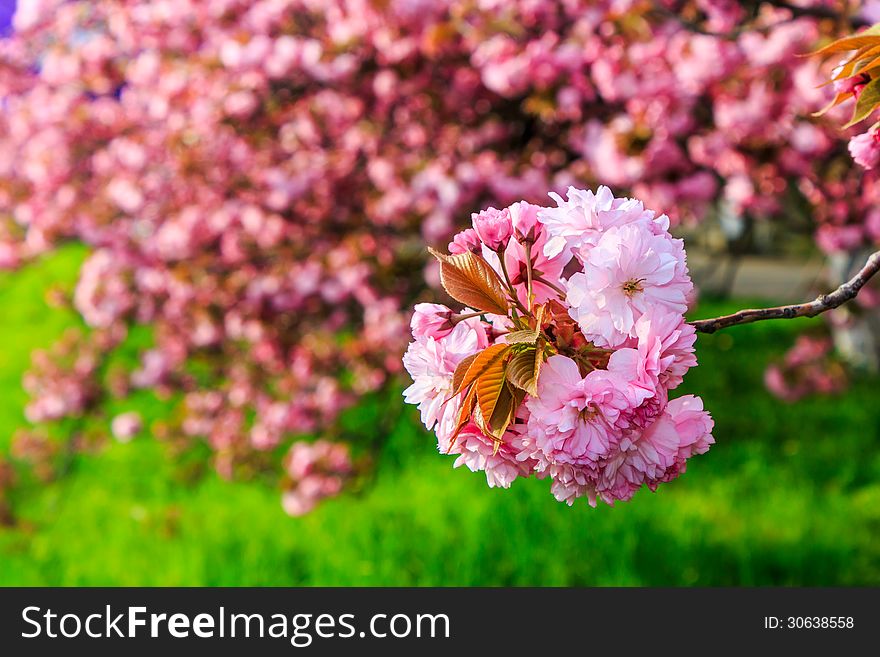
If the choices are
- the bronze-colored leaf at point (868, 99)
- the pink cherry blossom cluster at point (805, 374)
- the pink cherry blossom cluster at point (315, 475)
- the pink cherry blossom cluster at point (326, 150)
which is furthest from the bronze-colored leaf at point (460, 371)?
the pink cherry blossom cluster at point (805, 374)

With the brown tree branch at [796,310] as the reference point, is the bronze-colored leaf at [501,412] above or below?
below

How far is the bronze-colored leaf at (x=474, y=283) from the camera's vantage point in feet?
3.03

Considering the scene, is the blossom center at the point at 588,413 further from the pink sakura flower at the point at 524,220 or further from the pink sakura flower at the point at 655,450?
the pink sakura flower at the point at 524,220

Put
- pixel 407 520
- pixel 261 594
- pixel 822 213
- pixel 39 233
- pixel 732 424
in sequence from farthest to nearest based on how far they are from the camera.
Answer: pixel 732 424, pixel 39 233, pixel 407 520, pixel 822 213, pixel 261 594

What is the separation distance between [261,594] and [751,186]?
79.7 inches

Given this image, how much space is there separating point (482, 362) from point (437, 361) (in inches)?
2.7

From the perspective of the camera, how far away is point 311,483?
3.71 m

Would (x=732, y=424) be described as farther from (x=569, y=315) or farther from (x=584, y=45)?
(x=569, y=315)

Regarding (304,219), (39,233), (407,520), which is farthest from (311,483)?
(39,233)

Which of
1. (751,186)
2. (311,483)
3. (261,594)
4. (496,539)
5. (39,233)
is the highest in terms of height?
(39,233)

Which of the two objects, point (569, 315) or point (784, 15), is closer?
point (569, 315)

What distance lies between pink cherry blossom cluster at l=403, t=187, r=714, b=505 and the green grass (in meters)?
2.36

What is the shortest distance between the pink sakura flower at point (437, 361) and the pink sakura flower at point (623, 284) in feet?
0.36

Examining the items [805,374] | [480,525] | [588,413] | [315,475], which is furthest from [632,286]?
[805,374]
